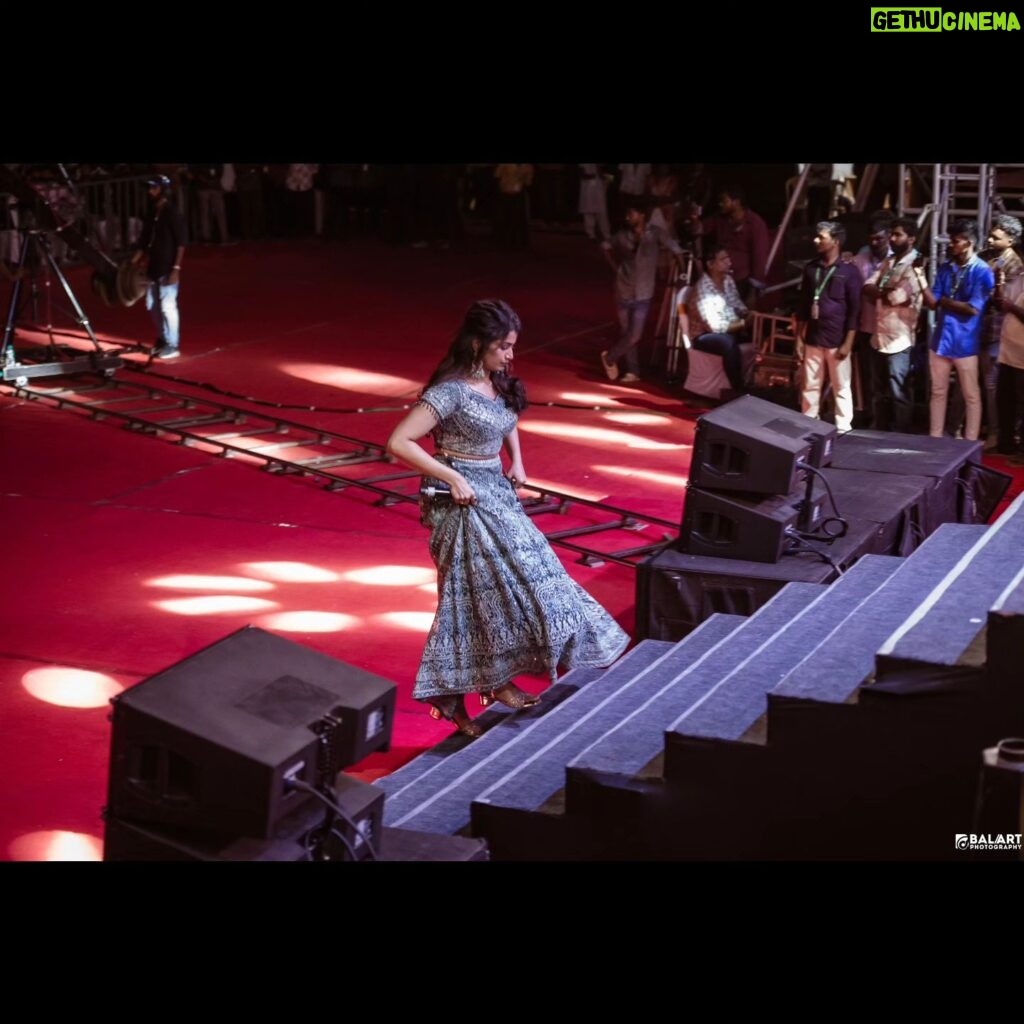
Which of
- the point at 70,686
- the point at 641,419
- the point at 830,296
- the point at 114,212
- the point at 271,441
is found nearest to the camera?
the point at 70,686

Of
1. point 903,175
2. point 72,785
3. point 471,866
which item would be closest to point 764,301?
point 903,175

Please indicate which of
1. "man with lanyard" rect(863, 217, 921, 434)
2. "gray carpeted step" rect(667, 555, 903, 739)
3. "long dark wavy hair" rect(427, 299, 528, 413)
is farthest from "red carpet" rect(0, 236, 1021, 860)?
Result: "long dark wavy hair" rect(427, 299, 528, 413)

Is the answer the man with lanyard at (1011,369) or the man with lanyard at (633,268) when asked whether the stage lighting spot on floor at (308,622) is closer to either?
the man with lanyard at (1011,369)

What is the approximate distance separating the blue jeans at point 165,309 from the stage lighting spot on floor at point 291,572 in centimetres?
548

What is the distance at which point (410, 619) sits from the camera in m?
7.46

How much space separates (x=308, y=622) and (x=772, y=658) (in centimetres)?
269

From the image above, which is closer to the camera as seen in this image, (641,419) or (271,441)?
(271,441)

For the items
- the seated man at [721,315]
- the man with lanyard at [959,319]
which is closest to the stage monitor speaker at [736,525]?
the man with lanyard at [959,319]

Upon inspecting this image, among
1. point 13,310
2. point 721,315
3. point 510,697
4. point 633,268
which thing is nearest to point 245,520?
point 510,697

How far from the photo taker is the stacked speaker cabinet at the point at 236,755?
3.94 m

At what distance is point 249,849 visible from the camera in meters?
3.96

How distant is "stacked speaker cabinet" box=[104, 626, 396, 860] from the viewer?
3.94 metres

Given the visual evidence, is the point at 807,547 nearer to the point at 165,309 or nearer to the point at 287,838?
the point at 287,838

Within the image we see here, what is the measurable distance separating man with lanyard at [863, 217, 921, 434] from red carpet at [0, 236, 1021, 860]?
0.86 meters
